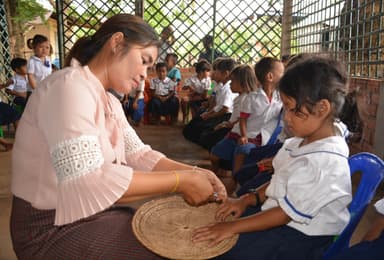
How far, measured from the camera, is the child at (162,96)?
6.46 metres

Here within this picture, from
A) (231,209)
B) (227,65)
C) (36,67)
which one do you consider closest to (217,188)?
(231,209)

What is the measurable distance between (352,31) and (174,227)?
3.32 metres

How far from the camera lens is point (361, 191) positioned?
1243 mm

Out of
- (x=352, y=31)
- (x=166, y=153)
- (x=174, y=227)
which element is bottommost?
(x=166, y=153)

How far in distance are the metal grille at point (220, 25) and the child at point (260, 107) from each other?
478 cm

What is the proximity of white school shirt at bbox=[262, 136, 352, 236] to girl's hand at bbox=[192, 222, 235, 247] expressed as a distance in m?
0.19

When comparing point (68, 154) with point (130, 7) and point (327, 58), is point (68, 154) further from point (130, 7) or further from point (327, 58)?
point (130, 7)

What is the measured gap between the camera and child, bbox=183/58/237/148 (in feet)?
14.3

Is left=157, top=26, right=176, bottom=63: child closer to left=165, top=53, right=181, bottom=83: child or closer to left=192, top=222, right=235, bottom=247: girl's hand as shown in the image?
left=165, top=53, right=181, bottom=83: child

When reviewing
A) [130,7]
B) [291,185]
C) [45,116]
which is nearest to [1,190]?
[45,116]

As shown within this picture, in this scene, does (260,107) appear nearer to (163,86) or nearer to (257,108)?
(257,108)

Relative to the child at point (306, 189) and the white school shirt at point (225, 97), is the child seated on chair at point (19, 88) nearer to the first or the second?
the white school shirt at point (225, 97)

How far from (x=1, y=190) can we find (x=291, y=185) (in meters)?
2.63

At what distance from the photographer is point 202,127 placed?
184 inches
